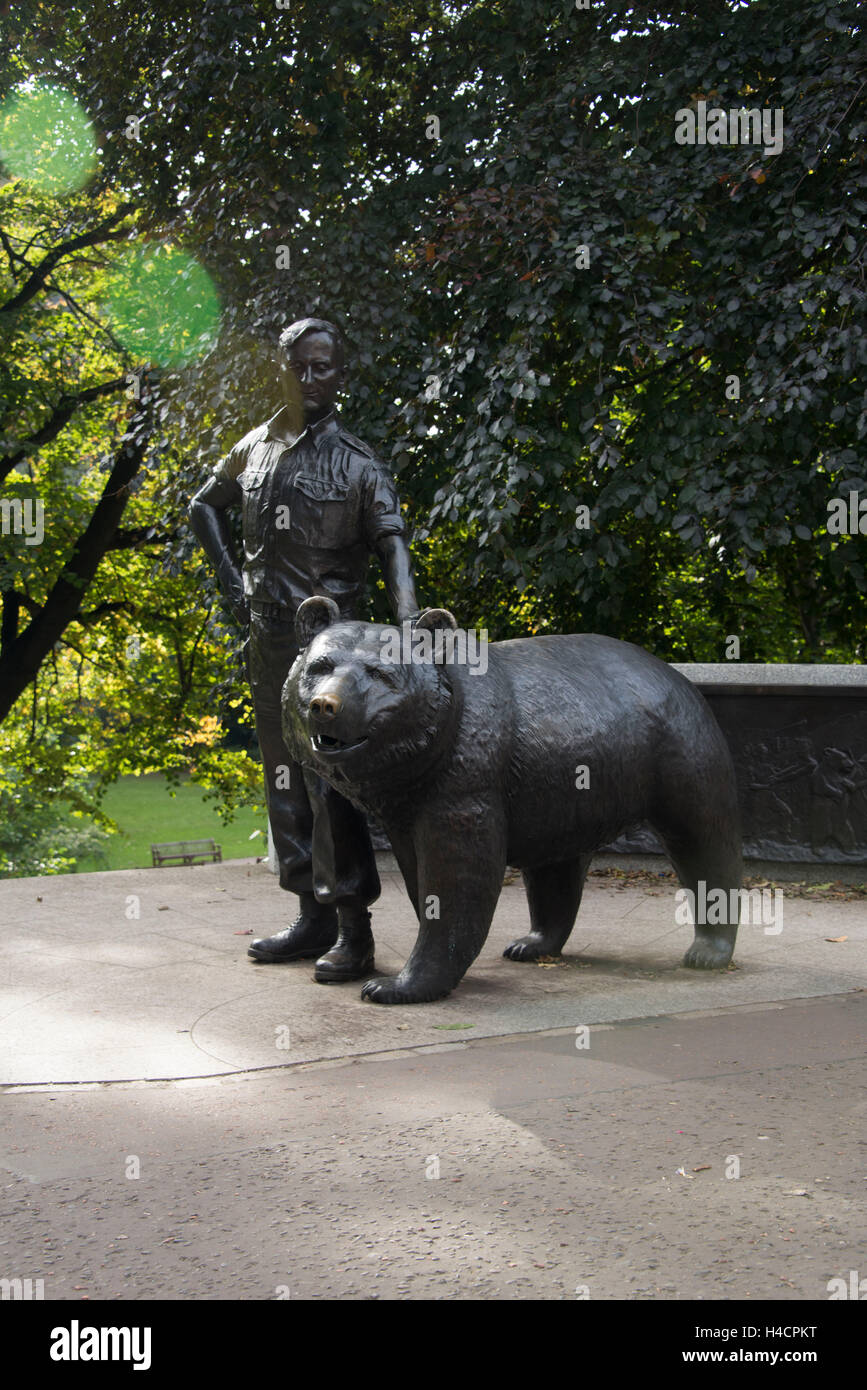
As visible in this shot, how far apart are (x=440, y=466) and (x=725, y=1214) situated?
7.52 meters

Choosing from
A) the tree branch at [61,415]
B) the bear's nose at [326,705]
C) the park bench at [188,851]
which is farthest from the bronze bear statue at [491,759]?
the park bench at [188,851]

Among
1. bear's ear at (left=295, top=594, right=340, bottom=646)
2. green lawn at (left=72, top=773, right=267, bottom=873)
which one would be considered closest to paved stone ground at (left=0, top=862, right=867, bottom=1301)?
bear's ear at (left=295, top=594, right=340, bottom=646)

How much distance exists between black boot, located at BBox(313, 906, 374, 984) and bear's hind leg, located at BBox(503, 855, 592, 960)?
785mm

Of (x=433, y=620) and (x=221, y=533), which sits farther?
(x=221, y=533)

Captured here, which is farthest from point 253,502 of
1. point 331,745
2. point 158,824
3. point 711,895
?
point 158,824

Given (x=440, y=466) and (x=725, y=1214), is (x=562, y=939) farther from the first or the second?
(x=440, y=466)

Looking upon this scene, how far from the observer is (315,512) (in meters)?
6.27

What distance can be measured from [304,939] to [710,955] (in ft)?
6.24

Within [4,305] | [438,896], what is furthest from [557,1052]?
[4,305]

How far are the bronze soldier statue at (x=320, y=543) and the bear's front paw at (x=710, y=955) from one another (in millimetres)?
1498

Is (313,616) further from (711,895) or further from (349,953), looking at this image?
(711,895)

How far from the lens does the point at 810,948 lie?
23.9ft

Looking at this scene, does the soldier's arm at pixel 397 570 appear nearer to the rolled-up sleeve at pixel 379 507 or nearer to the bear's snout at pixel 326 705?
the rolled-up sleeve at pixel 379 507
